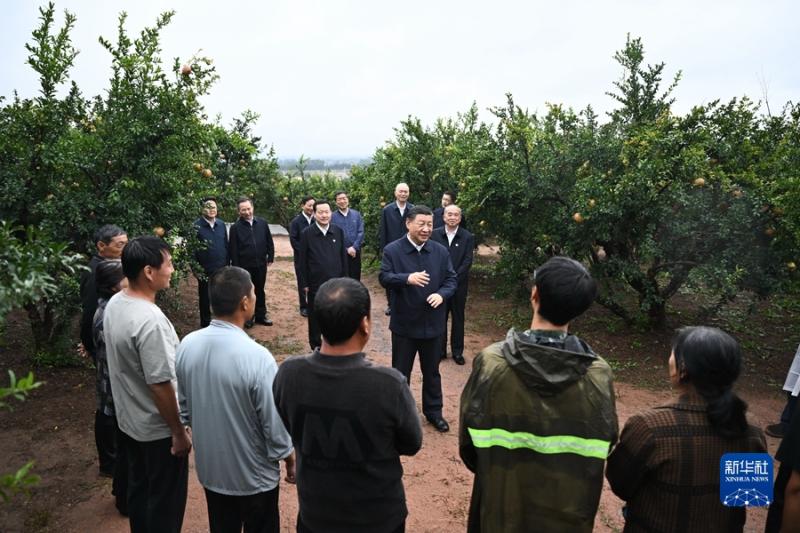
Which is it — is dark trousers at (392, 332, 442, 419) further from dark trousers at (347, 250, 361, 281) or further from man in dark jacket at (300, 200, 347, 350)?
dark trousers at (347, 250, 361, 281)

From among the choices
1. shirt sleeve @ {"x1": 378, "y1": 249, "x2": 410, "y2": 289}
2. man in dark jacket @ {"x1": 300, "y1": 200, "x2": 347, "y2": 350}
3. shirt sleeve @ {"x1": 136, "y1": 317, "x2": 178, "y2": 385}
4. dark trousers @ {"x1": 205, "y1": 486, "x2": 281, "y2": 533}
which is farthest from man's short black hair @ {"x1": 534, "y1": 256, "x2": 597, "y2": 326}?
man in dark jacket @ {"x1": 300, "y1": 200, "x2": 347, "y2": 350}

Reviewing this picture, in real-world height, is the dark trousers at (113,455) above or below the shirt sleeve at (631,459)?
below

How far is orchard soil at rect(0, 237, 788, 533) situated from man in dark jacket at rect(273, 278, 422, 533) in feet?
5.51

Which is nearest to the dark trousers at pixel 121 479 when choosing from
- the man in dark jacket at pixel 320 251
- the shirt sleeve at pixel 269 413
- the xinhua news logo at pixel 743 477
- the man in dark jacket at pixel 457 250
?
the shirt sleeve at pixel 269 413

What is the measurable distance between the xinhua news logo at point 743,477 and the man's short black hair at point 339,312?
4.53 ft

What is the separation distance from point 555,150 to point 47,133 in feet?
18.9

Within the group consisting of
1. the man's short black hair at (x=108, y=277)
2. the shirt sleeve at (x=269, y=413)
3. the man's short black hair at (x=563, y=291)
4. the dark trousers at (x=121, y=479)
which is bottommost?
the dark trousers at (x=121, y=479)

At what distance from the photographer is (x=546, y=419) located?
1890 mm

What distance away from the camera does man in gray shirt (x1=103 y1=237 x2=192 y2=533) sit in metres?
2.64

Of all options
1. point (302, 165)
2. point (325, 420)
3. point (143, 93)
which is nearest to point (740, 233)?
point (325, 420)

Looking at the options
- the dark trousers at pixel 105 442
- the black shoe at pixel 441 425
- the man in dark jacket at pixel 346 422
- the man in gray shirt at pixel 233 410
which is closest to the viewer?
the man in dark jacket at pixel 346 422

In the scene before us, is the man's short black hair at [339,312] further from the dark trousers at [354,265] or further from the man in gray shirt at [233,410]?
the dark trousers at [354,265]

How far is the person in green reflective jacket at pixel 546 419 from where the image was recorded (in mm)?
1877

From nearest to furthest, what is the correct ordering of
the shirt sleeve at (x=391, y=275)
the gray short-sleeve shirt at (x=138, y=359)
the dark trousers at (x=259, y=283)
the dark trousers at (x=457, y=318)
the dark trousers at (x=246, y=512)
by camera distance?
the dark trousers at (x=246, y=512)
the gray short-sleeve shirt at (x=138, y=359)
the shirt sleeve at (x=391, y=275)
the dark trousers at (x=457, y=318)
the dark trousers at (x=259, y=283)
